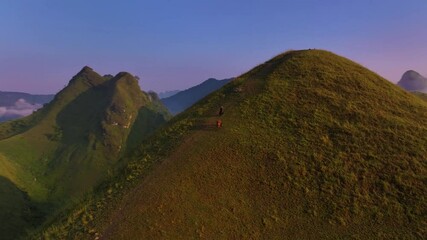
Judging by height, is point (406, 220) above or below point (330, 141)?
below

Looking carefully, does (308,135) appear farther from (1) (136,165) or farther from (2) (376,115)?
(1) (136,165)

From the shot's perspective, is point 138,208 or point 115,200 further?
point 115,200

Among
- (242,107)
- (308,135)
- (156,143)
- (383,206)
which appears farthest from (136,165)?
(383,206)

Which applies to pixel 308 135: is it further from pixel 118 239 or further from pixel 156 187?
pixel 118 239

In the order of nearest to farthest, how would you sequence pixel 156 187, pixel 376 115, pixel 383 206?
pixel 383 206
pixel 156 187
pixel 376 115

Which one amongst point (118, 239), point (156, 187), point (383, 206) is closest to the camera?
point (118, 239)

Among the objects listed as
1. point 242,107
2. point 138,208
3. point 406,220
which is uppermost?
point 242,107

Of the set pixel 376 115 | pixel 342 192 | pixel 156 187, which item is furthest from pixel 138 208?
pixel 376 115
